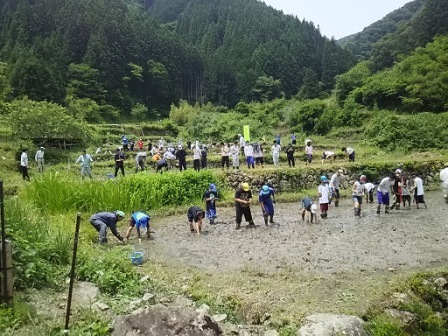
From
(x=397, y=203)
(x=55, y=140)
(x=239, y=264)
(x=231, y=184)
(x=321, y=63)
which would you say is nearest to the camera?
(x=239, y=264)

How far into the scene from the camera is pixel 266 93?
238 feet

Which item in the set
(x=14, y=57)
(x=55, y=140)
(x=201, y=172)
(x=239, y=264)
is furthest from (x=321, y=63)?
(x=239, y=264)

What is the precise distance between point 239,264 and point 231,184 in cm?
1022

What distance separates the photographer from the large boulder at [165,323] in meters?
5.58

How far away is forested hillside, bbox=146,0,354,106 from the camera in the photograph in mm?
74500

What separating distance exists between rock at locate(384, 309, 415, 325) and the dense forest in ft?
139

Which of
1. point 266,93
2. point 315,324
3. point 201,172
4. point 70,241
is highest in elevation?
point 266,93

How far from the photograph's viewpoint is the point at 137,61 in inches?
2694

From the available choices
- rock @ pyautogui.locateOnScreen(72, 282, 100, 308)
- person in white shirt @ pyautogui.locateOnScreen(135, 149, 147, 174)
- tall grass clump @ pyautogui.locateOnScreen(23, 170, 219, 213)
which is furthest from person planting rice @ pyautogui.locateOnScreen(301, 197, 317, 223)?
person in white shirt @ pyautogui.locateOnScreen(135, 149, 147, 174)

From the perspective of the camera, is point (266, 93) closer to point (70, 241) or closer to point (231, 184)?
point (231, 184)

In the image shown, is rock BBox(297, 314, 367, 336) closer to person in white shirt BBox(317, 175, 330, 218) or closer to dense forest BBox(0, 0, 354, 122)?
person in white shirt BBox(317, 175, 330, 218)

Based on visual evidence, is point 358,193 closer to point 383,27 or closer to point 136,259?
point 136,259

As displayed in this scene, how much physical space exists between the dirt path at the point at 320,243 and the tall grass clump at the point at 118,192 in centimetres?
166

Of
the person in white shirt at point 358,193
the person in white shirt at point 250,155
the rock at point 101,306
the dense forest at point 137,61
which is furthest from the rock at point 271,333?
the dense forest at point 137,61
